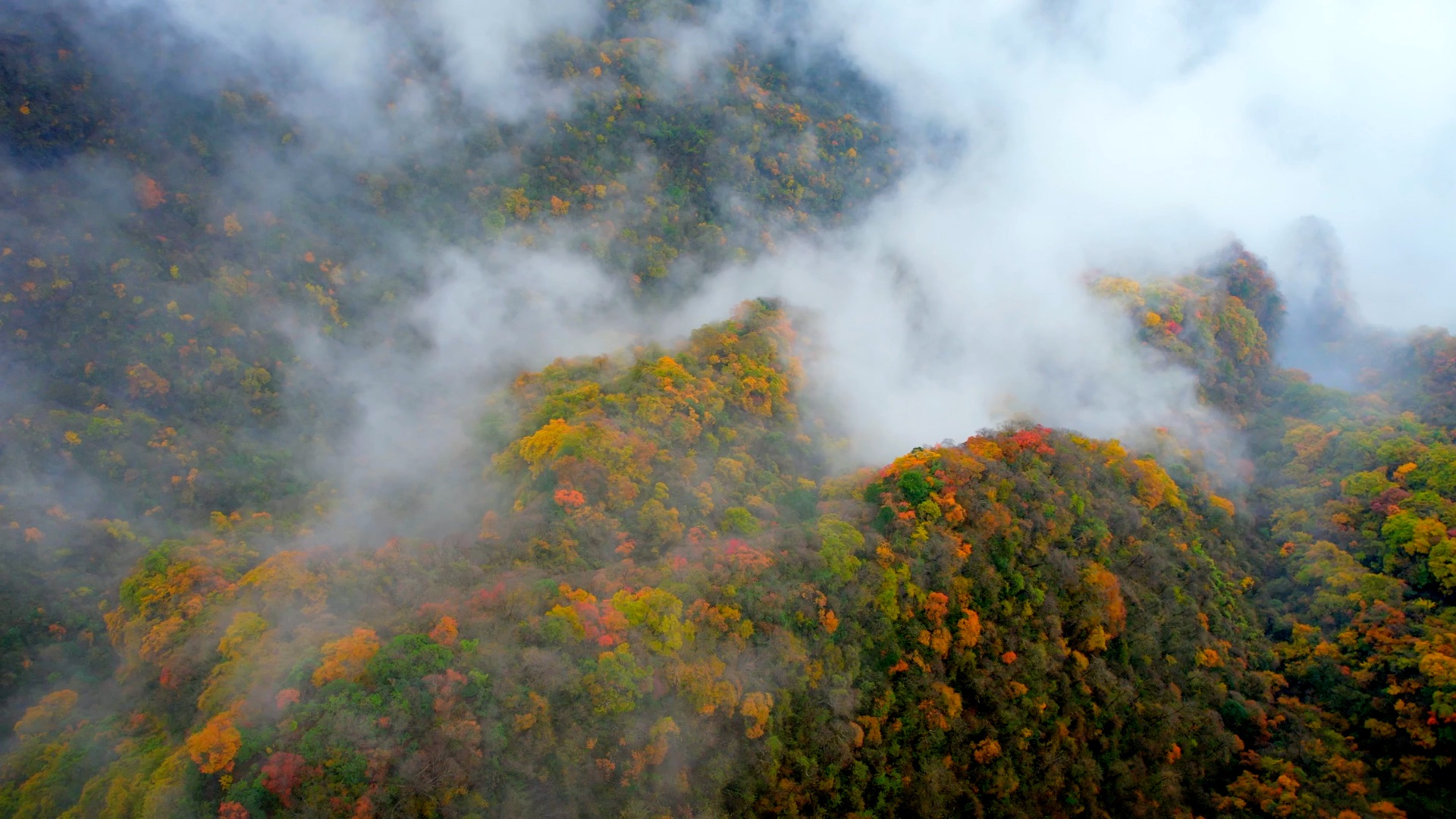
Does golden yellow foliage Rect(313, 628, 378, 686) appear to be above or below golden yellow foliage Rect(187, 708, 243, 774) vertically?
above

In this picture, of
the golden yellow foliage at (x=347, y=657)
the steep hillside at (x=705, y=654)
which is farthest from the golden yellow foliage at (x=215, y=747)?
the golden yellow foliage at (x=347, y=657)

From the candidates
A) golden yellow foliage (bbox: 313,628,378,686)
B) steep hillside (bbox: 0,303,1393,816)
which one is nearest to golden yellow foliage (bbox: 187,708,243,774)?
steep hillside (bbox: 0,303,1393,816)

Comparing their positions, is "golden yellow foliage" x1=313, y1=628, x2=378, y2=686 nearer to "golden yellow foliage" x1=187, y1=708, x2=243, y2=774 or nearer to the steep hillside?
the steep hillside

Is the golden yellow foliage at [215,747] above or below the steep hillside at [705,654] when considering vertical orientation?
below

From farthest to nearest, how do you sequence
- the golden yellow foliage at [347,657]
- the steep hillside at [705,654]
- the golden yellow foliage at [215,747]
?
1. the golden yellow foliage at [347,657]
2. the steep hillside at [705,654]
3. the golden yellow foliage at [215,747]

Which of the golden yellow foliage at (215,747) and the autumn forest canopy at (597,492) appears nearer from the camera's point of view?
the golden yellow foliage at (215,747)

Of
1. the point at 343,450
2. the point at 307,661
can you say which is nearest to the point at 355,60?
the point at 343,450

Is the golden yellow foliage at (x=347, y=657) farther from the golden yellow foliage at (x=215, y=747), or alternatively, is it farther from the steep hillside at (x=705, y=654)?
the golden yellow foliage at (x=215, y=747)

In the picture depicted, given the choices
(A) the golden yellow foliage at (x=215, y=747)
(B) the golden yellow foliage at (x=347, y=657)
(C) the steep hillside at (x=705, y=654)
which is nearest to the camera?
(A) the golden yellow foliage at (x=215, y=747)

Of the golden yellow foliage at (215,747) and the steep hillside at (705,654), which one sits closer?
the golden yellow foliage at (215,747)

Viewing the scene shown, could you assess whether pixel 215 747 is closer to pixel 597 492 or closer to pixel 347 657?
pixel 347 657
